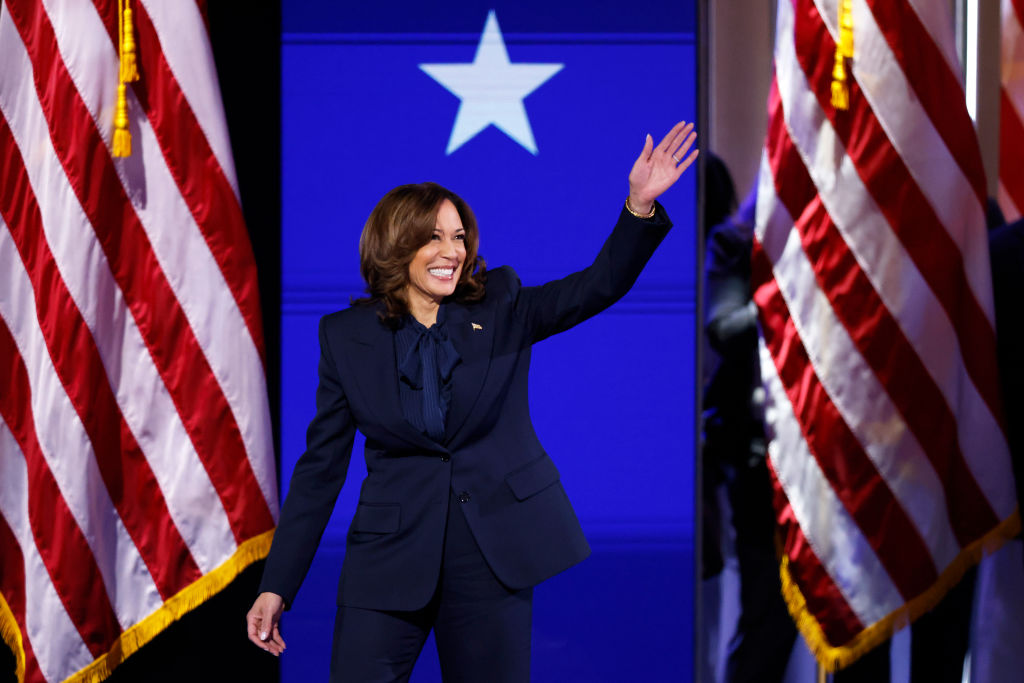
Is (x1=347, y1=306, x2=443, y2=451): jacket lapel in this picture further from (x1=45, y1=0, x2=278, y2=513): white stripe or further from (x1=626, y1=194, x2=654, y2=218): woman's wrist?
(x1=45, y1=0, x2=278, y2=513): white stripe

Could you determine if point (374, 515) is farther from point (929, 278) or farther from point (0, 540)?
point (929, 278)

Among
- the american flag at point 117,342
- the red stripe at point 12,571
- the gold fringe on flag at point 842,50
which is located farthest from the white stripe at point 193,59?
the gold fringe on flag at point 842,50

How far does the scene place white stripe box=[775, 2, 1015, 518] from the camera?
2.46m

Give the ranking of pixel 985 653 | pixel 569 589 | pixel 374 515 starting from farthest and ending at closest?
pixel 569 589 → pixel 985 653 → pixel 374 515

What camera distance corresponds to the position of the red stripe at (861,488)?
2471mm

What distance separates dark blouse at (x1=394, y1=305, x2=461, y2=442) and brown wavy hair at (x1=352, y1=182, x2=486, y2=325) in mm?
75

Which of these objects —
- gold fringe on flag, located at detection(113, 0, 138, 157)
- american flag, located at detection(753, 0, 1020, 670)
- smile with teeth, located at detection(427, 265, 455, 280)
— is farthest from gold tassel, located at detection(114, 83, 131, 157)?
american flag, located at detection(753, 0, 1020, 670)

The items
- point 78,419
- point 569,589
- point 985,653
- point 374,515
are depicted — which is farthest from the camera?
point 569,589

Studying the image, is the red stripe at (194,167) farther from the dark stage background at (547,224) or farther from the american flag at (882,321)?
the american flag at (882,321)

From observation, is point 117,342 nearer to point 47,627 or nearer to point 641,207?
point 47,627

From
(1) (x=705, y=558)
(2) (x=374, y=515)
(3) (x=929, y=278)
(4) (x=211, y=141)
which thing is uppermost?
(4) (x=211, y=141)

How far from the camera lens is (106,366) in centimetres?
243

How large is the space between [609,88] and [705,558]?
1.29 meters

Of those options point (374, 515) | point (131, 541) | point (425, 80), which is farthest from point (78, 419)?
point (425, 80)
